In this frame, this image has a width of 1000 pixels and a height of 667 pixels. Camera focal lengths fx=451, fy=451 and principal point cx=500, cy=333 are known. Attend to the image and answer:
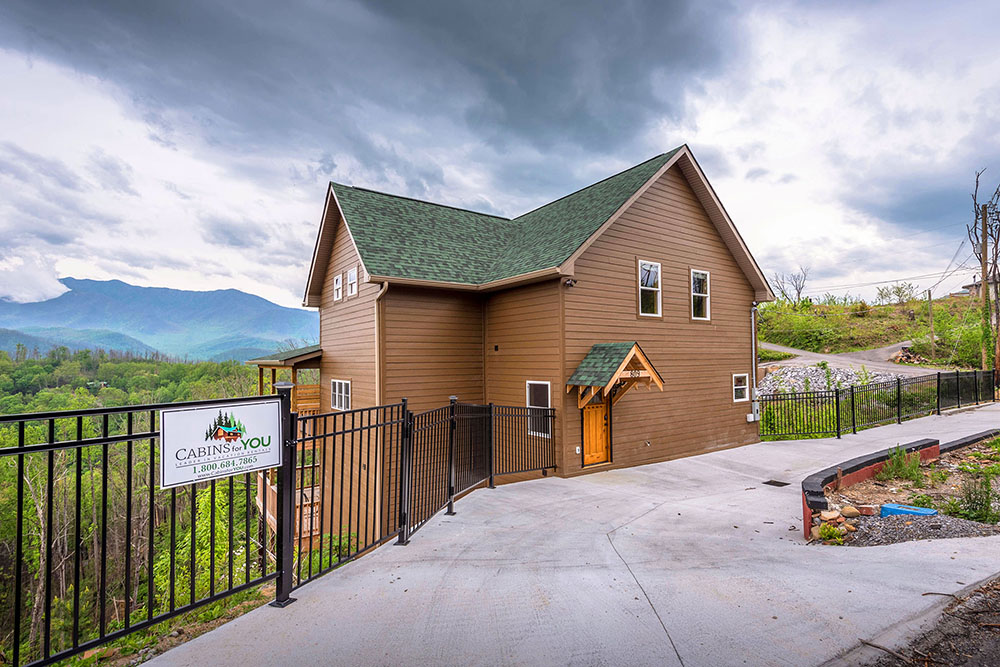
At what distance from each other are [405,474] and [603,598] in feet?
9.02

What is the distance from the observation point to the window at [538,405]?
1078 cm

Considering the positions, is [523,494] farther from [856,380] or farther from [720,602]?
[856,380]

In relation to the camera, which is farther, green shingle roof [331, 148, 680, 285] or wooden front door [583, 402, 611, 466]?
green shingle roof [331, 148, 680, 285]

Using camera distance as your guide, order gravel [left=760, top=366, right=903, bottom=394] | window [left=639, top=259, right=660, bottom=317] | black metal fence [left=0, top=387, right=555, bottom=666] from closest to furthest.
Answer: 1. black metal fence [left=0, top=387, right=555, bottom=666]
2. window [left=639, top=259, right=660, bottom=317]
3. gravel [left=760, top=366, right=903, bottom=394]

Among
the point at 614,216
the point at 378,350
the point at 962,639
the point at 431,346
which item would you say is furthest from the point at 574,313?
the point at 962,639

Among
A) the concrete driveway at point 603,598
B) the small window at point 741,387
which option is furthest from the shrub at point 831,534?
the small window at point 741,387

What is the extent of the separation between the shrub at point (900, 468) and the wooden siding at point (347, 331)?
1089 cm

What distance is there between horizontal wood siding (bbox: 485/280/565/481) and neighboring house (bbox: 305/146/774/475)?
0.04m

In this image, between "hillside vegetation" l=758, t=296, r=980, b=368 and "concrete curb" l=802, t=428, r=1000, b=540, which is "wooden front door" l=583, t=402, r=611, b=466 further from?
"hillside vegetation" l=758, t=296, r=980, b=368

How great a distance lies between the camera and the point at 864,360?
27.4 m

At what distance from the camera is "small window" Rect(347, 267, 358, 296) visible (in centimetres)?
1320

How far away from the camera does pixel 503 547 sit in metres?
5.79

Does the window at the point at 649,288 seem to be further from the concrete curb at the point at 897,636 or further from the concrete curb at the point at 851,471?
the concrete curb at the point at 897,636

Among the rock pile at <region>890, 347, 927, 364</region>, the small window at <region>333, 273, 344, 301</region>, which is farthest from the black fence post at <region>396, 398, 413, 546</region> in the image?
the rock pile at <region>890, 347, 927, 364</region>
